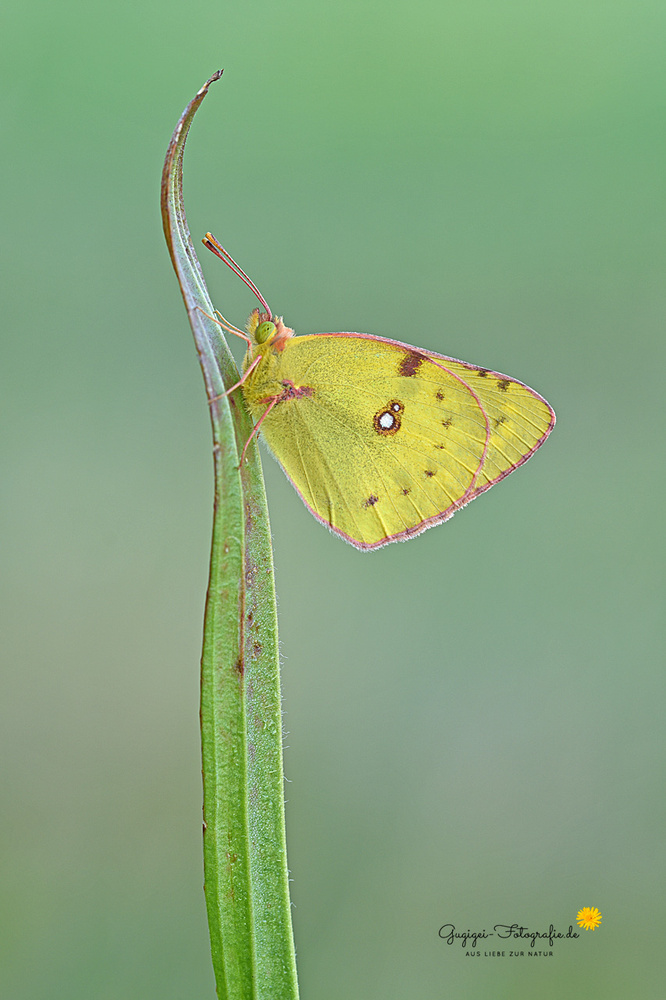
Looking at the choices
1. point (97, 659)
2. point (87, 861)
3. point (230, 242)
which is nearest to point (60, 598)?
point (97, 659)

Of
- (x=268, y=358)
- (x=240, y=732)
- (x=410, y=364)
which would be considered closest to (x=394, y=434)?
(x=410, y=364)

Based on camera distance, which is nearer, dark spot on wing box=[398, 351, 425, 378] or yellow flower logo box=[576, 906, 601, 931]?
dark spot on wing box=[398, 351, 425, 378]

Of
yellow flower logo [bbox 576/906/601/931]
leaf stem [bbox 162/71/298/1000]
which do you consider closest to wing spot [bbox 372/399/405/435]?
leaf stem [bbox 162/71/298/1000]

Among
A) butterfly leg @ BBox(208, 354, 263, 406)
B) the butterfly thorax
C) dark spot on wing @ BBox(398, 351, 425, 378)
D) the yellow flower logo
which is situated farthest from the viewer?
the yellow flower logo

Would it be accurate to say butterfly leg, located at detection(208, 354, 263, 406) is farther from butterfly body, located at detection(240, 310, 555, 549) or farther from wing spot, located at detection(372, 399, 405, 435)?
wing spot, located at detection(372, 399, 405, 435)

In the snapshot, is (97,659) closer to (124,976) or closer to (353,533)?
(124,976)

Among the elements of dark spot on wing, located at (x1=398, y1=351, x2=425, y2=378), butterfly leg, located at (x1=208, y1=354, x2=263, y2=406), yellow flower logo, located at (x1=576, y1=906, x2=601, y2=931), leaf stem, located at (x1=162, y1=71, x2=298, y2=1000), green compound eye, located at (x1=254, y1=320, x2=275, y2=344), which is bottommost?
yellow flower logo, located at (x1=576, y1=906, x2=601, y2=931)

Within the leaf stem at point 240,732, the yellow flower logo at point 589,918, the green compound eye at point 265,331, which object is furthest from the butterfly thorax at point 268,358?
the yellow flower logo at point 589,918

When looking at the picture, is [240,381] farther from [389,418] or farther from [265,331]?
[389,418]
